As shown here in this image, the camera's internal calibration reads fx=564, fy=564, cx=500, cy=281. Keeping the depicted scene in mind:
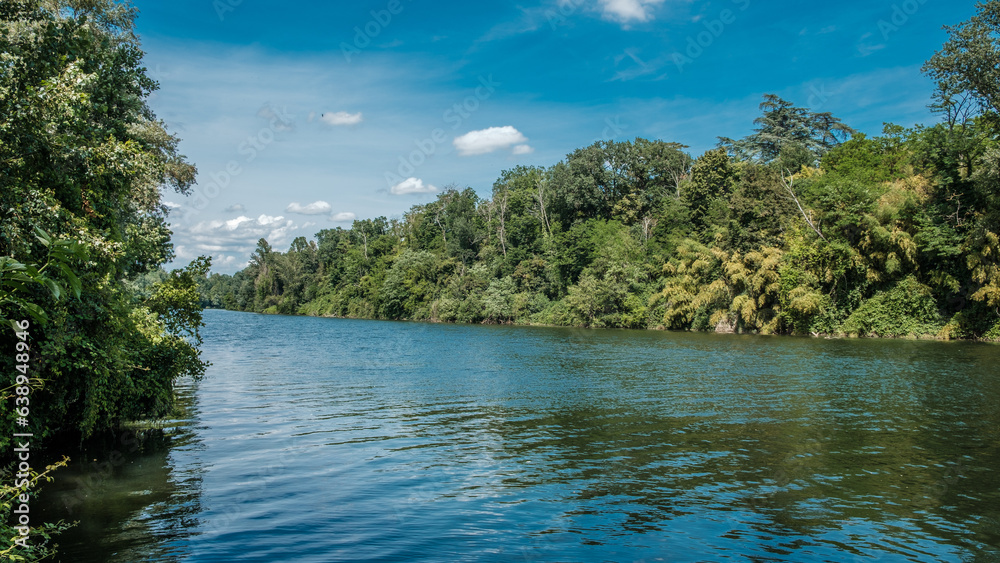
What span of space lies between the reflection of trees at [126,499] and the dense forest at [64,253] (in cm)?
52

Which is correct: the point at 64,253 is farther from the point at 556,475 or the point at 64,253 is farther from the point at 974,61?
the point at 974,61

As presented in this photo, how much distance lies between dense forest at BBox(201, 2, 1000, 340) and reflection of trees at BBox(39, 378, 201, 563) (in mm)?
46692

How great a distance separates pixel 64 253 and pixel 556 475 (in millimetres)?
9372

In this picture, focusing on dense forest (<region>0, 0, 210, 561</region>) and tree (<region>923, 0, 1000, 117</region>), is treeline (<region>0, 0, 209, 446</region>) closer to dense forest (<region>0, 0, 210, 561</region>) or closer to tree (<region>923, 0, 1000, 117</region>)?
dense forest (<region>0, 0, 210, 561</region>)

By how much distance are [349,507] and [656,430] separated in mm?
8894

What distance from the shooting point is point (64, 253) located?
449 cm

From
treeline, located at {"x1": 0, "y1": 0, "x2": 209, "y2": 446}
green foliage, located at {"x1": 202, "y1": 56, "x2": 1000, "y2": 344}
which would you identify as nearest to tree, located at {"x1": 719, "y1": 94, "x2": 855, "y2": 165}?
green foliage, located at {"x1": 202, "y1": 56, "x2": 1000, "y2": 344}

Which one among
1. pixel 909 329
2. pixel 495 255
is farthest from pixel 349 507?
pixel 495 255

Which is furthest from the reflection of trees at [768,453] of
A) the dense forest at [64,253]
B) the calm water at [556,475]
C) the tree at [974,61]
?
the tree at [974,61]

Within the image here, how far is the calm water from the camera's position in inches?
327

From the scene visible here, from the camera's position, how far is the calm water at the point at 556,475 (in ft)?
→ 27.3

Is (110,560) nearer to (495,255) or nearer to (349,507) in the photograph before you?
(349,507)

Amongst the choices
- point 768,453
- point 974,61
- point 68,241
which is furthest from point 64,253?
point 974,61

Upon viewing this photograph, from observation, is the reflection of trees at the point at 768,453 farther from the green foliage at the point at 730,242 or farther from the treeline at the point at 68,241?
the green foliage at the point at 730,242
